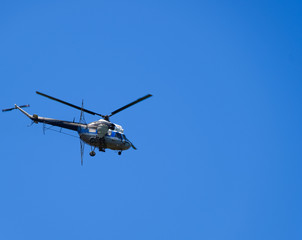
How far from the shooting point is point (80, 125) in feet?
163

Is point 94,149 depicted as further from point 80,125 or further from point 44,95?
point 44,95

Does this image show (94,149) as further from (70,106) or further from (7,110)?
(7,110)

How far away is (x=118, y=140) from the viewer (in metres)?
50.6

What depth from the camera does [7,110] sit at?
52.3 m

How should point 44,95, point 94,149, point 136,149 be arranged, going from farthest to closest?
point 136,149 → point 94,149 → point 44,95

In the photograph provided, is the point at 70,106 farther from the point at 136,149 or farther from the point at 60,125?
the point at 136,149

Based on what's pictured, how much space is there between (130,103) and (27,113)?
11.2 metres

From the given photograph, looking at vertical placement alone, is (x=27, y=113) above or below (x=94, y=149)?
above

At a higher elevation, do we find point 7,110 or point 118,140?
point 7,110

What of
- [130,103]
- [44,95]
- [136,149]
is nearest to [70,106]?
[44,95]

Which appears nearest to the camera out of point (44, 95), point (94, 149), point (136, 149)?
point (44, 95)

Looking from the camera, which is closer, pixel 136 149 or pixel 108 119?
pixel 108 119

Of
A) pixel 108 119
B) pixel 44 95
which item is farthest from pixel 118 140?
pixel 44 95

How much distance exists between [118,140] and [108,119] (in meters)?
2.36
